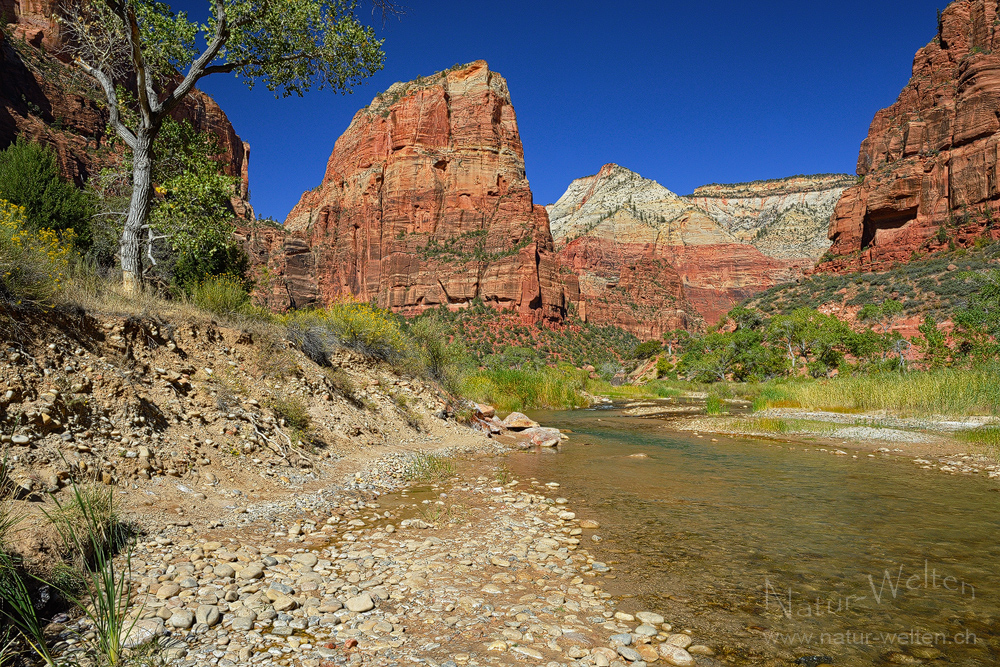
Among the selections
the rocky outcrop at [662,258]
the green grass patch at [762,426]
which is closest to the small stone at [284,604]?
the green grass patch at [762,426]

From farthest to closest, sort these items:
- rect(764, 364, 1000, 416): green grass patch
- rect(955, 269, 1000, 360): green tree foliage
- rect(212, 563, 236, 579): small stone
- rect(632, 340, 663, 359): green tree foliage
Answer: rect(632, 340, 663, 359): green tree foliage, rect(955, 269, 1000, 360): green tree foliage, rect(764, 364, 1000, 416): green grass patch, rect(212, 563, 236, 579): small stone

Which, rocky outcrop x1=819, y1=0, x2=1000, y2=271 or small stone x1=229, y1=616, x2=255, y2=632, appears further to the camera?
rocky outcrop x1=819, y1=0, x2=1000, y2=271

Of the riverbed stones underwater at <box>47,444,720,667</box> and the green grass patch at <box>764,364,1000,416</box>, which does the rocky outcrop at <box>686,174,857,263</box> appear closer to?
the green grass patch at <box>764,364,1000,416</box>

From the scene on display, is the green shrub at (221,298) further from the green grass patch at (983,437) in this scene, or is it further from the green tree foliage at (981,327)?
the green tree foliage at (981,327)

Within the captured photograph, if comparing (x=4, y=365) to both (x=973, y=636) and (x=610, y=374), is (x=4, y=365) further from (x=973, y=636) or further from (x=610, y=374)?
(x=610, y=374)

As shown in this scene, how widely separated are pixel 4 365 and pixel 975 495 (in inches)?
540

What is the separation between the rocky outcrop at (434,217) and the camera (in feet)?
273

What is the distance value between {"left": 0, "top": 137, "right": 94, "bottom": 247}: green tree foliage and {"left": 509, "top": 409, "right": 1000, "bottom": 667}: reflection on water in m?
16.3

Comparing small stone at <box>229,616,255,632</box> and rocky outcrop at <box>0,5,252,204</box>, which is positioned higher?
rocky outcrop at <box>0,5,252,204</box>

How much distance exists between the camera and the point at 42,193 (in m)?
15.3

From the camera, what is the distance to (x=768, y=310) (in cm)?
6266

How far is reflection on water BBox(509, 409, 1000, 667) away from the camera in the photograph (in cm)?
367

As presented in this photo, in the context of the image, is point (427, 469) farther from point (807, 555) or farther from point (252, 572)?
point (807, 555)

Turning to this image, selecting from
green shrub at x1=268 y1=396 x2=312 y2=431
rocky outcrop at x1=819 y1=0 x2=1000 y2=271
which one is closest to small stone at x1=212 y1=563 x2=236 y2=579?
green shrub at x1=268 y1=396 x2=312 y2=431
